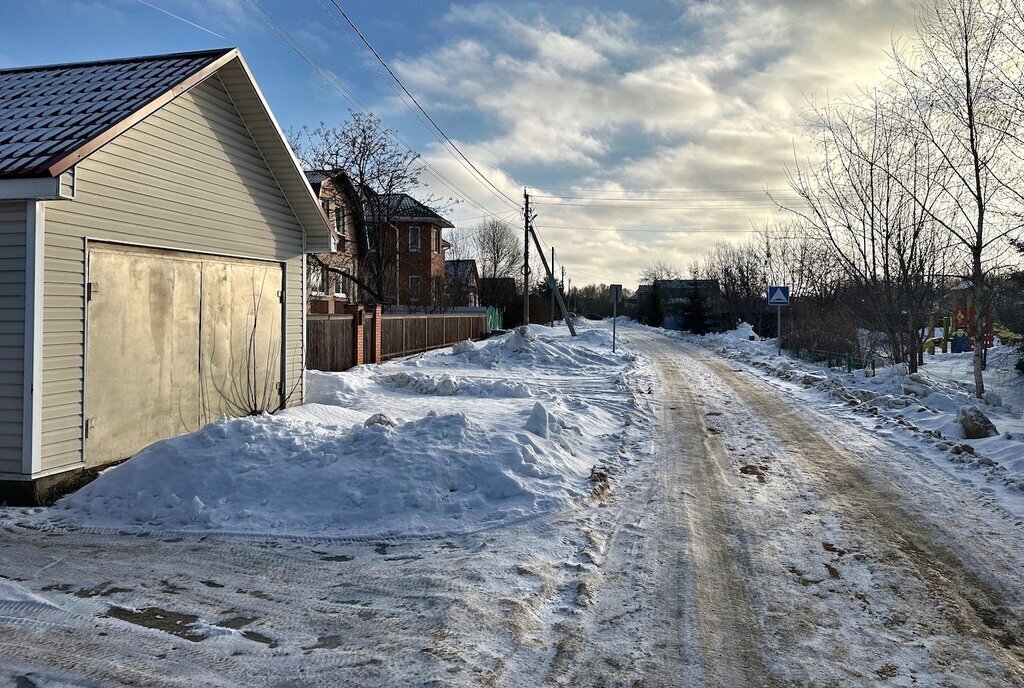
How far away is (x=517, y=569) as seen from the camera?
534 cm

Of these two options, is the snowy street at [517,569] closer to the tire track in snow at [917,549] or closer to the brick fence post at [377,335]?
the tire track in snow at [917,549]

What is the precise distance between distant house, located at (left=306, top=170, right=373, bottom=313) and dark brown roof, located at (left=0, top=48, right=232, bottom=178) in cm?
1759

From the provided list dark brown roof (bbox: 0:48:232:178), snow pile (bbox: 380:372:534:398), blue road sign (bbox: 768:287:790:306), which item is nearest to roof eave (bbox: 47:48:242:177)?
dark brown roof (bbox: 0:48:232:178)

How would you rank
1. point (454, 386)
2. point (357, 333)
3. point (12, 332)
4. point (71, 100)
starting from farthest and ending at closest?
point (357, 333)
point (454, 386)
point (71, 100)
point (12, 332)

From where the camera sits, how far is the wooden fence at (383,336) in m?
17.1

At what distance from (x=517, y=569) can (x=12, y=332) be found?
5794mm

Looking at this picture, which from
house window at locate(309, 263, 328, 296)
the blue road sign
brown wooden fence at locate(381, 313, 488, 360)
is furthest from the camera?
house window at locate(309, 263, 328, 296)

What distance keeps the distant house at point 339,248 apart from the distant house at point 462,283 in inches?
311

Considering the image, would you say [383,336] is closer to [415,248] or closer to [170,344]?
[170,344]

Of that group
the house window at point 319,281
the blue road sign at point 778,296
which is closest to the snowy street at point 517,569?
the blue road sign at point 778,296

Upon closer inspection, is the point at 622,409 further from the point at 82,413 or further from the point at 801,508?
the point at 82,413

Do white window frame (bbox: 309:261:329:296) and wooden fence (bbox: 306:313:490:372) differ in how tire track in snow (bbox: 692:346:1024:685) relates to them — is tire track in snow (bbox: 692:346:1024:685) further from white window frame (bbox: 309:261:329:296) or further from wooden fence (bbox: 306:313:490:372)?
white window frame (bbox: 309:261:329:296)

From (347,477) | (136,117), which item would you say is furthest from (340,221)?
(347,477)

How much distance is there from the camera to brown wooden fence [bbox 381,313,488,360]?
2217 centimetres
